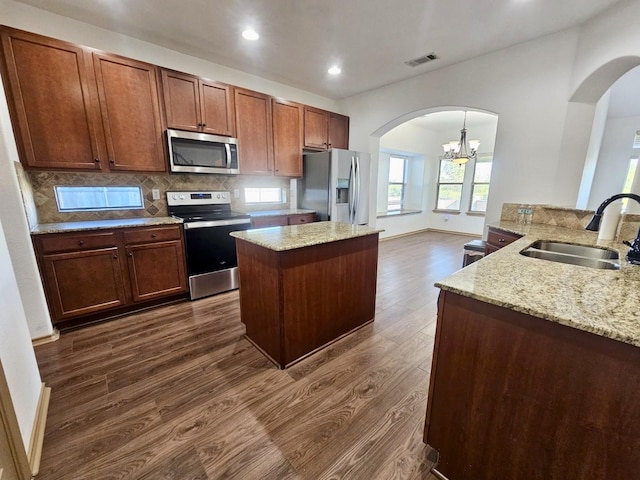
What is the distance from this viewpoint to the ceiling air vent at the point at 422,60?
304 centimetres

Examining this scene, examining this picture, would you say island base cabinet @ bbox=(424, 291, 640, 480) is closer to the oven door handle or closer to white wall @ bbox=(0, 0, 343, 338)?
the oven door handle

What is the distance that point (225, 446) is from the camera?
1.35 metres

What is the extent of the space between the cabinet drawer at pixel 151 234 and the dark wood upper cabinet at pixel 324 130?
2.28 m

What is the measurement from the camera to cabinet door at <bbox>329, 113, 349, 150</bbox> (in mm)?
4387

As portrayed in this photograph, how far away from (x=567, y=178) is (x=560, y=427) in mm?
2801

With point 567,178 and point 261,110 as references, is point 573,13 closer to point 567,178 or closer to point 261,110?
point 567,178

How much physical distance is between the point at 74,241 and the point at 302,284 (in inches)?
80.1

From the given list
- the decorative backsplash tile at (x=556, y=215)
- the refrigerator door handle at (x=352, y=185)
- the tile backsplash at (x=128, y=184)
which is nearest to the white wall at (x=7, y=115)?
the tile backsplash at (x=128, y=184)

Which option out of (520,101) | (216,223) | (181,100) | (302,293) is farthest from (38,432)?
(520,101)

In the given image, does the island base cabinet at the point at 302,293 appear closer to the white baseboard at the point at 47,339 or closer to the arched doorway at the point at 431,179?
the white baseboard at the point at 47,339

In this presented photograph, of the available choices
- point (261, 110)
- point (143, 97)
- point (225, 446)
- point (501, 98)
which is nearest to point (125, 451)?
point (225, 446)

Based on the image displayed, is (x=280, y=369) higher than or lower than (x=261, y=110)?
lower

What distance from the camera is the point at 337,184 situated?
389 cm

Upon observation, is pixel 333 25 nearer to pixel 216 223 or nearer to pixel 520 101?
pixel 520 101
